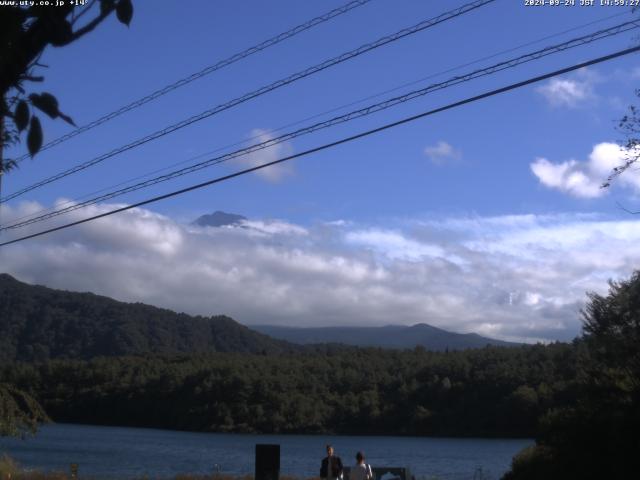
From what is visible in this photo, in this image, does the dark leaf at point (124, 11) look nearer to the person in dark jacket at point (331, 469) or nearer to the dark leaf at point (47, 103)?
the dark leaf at point (47, 103)

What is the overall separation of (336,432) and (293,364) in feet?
49.2

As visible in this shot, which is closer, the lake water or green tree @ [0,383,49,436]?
green tree @ [0,383,49,436]

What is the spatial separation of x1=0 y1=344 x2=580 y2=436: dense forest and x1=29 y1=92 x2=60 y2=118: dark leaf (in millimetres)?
58465

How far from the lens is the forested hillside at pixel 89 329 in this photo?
137m

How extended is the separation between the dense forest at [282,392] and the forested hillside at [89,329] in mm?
47350

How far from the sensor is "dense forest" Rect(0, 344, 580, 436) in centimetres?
6612

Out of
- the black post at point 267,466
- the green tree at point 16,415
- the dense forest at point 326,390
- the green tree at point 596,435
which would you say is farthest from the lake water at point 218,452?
the black post at point 267,466

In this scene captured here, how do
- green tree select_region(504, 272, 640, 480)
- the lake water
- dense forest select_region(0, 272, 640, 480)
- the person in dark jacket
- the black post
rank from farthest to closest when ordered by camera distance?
dense forest select_region(0, 272, 640, 480) < the lake water < the person in dark jacket < the black post < green tree select_region(504, 272, 640, 480)

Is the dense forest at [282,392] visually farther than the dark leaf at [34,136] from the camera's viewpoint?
Yes

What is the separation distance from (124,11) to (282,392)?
249 ft

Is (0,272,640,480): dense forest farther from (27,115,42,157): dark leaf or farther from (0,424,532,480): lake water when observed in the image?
(27,115,42,157): dark leaf

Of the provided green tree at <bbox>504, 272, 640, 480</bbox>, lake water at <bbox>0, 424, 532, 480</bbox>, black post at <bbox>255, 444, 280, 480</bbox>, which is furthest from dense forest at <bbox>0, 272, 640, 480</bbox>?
black post at <bbox>255, 444, 280, 480</bbox>

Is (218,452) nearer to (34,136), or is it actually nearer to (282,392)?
(282,392)

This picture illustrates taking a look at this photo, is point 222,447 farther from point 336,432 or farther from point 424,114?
point 424,114
